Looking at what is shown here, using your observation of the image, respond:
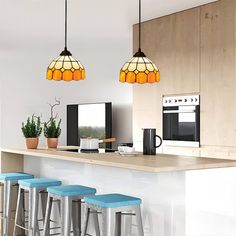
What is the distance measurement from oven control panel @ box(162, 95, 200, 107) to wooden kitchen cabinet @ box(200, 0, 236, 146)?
0.11 m

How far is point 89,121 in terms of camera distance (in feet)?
30.6

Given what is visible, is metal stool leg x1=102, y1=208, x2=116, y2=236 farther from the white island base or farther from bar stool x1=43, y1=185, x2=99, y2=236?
bar stool x1=43, y1=185, x2=99, y2=236

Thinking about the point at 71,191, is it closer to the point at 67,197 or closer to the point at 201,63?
the point at 67,197

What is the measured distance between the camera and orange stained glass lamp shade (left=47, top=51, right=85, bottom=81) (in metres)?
4.39

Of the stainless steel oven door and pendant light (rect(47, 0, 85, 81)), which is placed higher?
pendant light (rect(47, 0, 85, 81))

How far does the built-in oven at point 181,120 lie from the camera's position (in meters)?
5.31

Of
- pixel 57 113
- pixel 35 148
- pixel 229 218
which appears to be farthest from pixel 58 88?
pixel 229 218

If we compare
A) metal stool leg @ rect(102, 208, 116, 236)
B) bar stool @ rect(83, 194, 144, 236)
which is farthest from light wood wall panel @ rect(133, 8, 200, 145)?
metal stool leg @ rect(102, 208, 116, 236)

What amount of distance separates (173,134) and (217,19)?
1.47m

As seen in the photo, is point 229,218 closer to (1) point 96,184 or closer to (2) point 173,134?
(1) point 96,184

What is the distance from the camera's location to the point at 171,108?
569 cm

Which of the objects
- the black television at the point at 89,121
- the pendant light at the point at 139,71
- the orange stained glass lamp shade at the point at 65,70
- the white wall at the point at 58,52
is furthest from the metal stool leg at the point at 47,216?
the black television at the point at 89,121

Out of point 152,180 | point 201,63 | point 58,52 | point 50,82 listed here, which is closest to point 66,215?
point 152,180

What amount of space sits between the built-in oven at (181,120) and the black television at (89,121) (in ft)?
10.3
